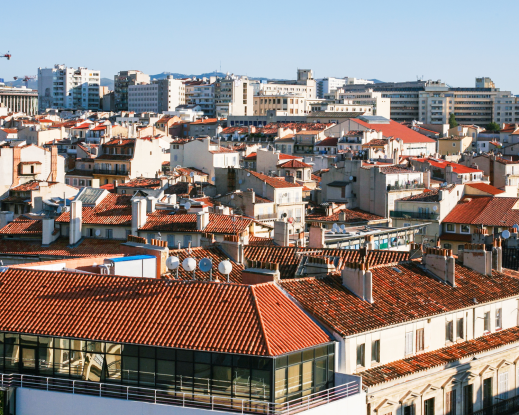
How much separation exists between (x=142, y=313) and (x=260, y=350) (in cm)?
359

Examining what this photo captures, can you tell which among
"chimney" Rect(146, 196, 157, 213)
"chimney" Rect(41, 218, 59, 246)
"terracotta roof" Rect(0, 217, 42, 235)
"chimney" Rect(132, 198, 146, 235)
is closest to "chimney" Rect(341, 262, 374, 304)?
"chimney" Rect(132, 198, 146, 235)

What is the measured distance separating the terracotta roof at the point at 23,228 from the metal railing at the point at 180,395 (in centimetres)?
2691

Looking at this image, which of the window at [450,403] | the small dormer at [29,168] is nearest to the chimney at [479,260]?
the window at [450,403]

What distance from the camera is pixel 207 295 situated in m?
25.9

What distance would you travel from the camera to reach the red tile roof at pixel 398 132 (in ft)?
489

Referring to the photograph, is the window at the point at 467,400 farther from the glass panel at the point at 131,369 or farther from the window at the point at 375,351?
the glass panel at the point at 131,369

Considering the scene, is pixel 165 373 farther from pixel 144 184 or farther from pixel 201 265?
pixel 144 184

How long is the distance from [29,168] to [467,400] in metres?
51.6

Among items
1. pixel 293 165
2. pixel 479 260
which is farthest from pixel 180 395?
pixel 293 165

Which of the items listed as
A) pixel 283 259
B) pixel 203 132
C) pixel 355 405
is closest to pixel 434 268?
pixel 283 259

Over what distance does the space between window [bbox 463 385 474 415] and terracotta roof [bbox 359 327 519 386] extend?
0.95 metres

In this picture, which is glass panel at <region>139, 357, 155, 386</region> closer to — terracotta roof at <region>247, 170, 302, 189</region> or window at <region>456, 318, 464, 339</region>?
window at <region>456, 318, 464, 339</region>

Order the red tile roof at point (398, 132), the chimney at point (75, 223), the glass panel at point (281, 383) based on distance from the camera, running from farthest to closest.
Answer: the red tile roof at point (398, 132)
the chimney at point (75, 223)
the glass panel at point (281, 383)

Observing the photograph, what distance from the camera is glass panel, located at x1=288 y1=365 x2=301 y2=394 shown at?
2423 centimetres
